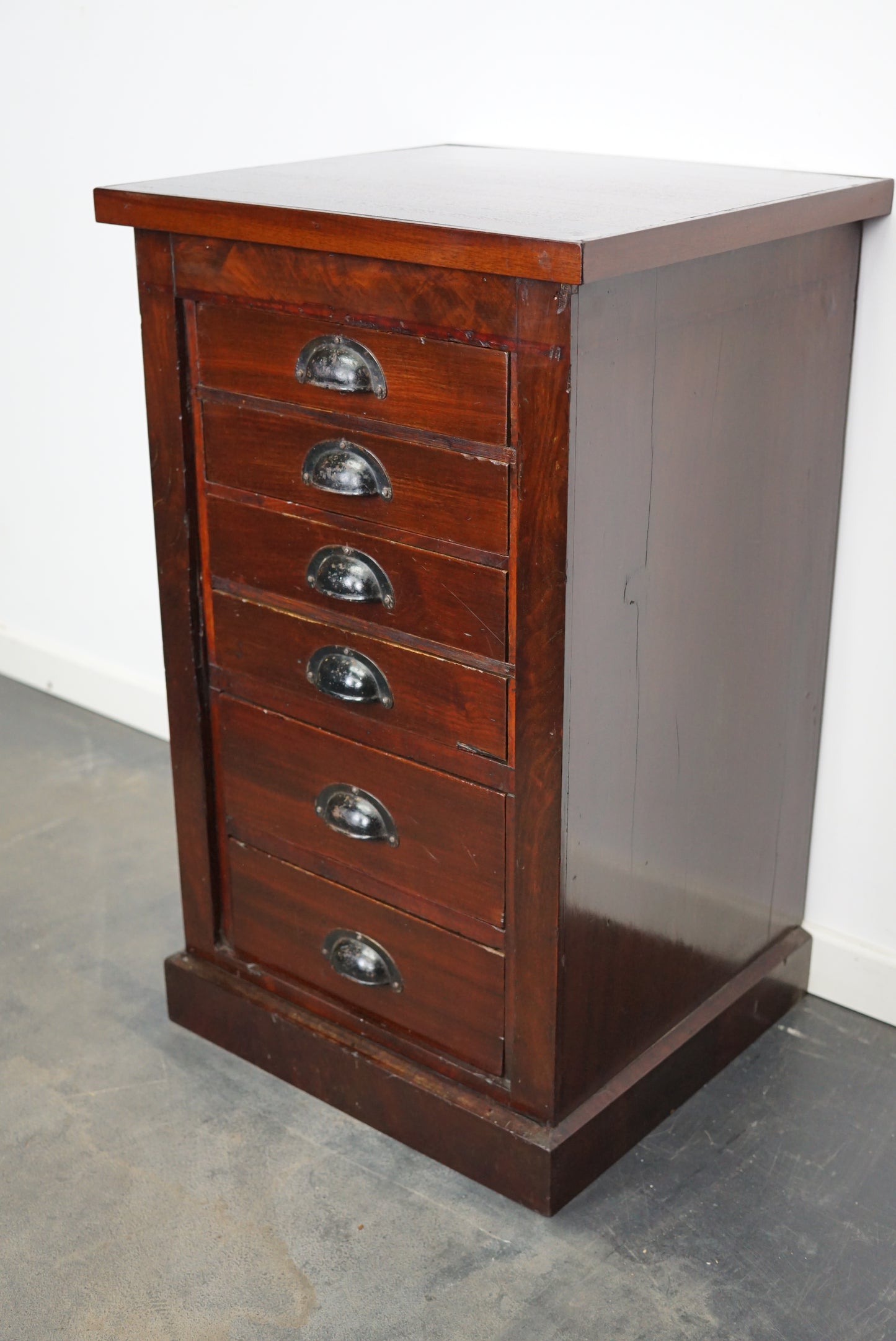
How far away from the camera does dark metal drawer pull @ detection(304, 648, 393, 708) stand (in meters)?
1.56

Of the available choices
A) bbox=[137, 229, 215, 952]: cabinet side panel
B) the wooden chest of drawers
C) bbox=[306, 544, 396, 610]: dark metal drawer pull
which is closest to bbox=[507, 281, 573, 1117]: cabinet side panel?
the wooden chest of drawers

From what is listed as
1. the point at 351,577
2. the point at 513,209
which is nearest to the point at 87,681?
the point at 351,577

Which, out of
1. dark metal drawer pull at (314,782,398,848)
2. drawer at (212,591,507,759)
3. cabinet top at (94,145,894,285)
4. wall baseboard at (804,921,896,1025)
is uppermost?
cabinet top at (94,145,894,285)

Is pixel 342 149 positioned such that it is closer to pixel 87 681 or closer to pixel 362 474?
pixel 362 474

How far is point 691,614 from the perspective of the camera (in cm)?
155

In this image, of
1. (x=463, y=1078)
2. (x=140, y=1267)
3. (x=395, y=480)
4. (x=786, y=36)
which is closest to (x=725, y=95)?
(x=786, y=36)

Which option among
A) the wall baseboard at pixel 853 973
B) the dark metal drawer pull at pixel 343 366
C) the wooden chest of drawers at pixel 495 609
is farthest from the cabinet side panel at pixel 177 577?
the wall baseboard at pixel 853 973

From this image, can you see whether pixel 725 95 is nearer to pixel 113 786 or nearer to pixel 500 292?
pixel 500 292

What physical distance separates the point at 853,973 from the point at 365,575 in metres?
0.90

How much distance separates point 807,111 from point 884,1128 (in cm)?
119

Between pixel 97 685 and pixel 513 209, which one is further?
pixel 97 685

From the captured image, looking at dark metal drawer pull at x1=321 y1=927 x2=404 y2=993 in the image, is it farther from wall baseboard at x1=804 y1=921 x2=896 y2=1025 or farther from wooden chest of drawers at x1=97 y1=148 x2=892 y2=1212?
wall baseboard at x1=804 y1=921 x2=896 y2=1025

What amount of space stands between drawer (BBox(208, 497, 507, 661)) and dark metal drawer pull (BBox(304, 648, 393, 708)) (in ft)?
0.16

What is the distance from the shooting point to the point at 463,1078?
1638mm
